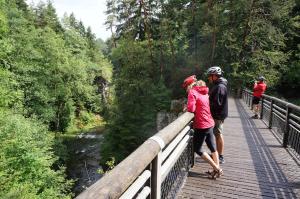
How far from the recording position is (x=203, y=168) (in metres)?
5.73

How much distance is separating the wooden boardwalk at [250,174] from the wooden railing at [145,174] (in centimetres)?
A: 50

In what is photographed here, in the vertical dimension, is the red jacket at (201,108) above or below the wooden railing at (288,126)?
above

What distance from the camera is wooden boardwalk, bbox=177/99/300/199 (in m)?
4.70

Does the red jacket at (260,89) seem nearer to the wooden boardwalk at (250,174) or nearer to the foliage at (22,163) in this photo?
the wooden boardwalk at (250,174)

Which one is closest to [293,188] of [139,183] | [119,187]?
[139,183]

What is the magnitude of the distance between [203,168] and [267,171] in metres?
1.35

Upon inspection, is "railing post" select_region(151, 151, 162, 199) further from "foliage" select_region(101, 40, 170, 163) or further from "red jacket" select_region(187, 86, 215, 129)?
"foliage" select_region(101, 40, 170, 163)

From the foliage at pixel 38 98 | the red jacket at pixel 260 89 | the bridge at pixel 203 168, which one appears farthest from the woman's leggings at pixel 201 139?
the red jacket at pixel 260 89

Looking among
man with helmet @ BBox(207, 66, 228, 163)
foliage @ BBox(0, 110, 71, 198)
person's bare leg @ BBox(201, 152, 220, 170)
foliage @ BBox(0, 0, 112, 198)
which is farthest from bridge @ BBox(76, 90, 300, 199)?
foliage @ BBox(0, 110, 71, 198)

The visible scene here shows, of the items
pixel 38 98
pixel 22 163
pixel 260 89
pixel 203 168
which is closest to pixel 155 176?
pixel 203 168

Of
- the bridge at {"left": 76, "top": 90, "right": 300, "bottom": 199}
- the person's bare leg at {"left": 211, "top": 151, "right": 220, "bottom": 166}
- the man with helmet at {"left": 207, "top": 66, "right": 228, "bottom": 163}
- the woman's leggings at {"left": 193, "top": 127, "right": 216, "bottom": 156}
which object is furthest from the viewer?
the man with helmet at {"left": 207, "top": 66, "right": 228, "bottom": 163}

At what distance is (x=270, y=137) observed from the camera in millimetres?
8992

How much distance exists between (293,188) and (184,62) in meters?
23.4

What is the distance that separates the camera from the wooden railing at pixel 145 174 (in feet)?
5.91
